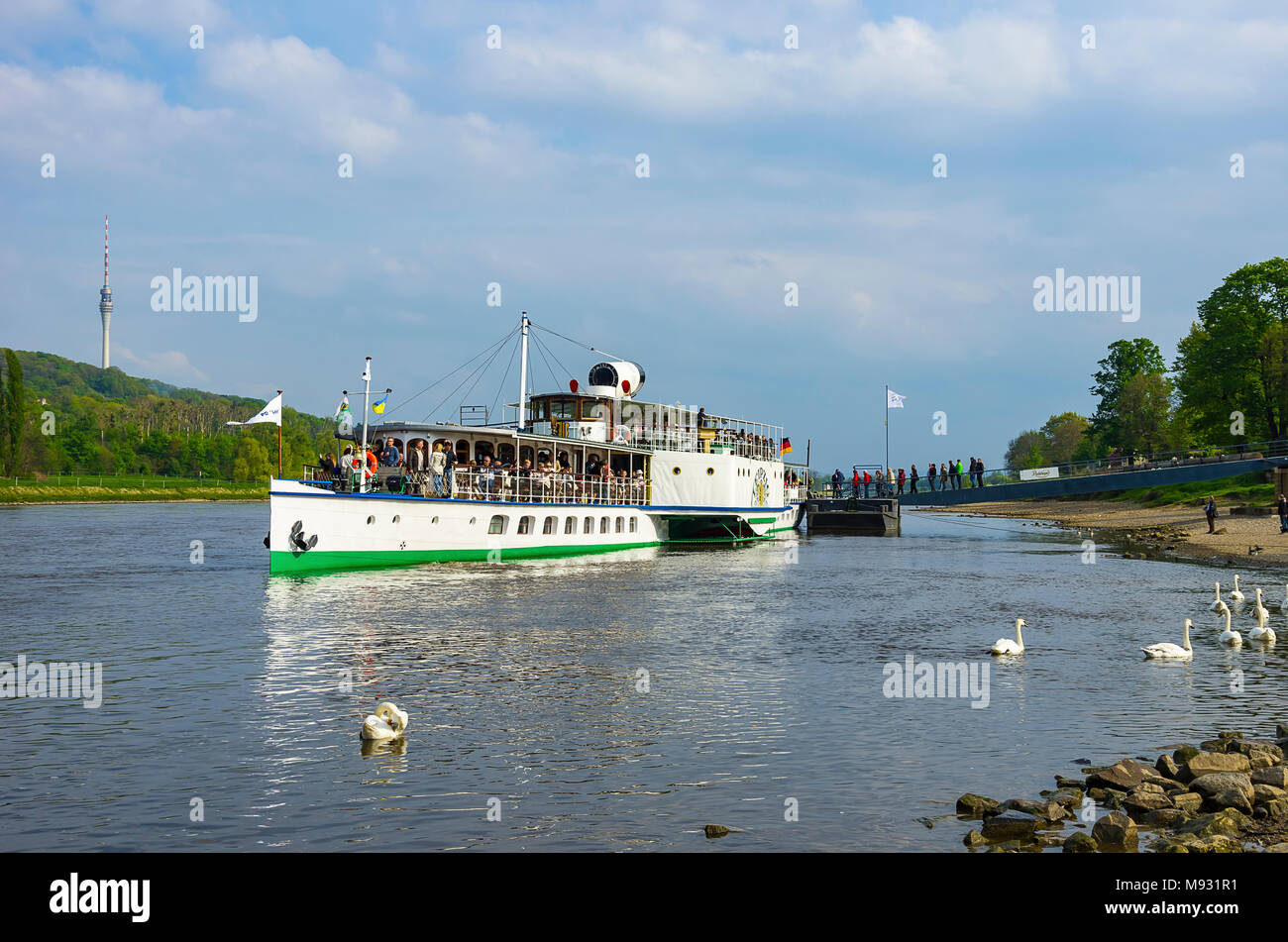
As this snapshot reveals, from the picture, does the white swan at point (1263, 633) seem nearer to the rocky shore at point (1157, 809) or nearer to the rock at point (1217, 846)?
the rocky shore at point (1157, 809)

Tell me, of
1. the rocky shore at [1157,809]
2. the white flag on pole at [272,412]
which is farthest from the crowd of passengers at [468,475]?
the rocky shore at [1157,809]

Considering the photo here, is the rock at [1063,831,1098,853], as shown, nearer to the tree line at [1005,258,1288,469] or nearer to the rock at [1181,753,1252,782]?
the rock at [1181,753,1252,782]

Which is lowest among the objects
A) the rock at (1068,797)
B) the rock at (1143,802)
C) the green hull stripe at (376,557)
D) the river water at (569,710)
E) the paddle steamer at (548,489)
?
the river water at (569,710)

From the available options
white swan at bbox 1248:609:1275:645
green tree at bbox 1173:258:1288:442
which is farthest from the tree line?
white swan at bbox 1248:609:1275:645

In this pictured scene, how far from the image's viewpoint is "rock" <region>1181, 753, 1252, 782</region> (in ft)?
43.6

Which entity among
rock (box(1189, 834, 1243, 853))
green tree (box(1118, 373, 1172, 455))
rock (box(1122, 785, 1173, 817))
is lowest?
rock (box(1122, 785, 1173, 817))

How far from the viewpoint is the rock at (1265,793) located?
480 inches

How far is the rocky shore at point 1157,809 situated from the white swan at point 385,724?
8.49 m

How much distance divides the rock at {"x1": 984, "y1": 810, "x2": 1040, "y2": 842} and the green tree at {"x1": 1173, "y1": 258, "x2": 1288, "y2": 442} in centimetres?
8695

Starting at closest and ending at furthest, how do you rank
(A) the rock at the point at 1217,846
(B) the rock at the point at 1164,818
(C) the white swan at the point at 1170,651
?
(A) the rock at the point at 1217,846
(B) the rock at the point at 1164,818
(C) the white swan at the point at 1170,651

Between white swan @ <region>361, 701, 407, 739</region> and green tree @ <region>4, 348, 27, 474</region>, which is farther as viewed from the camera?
green tree @ <region>4, 348, 27, 474</region>

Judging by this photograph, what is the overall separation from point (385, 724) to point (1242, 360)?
92.9m
